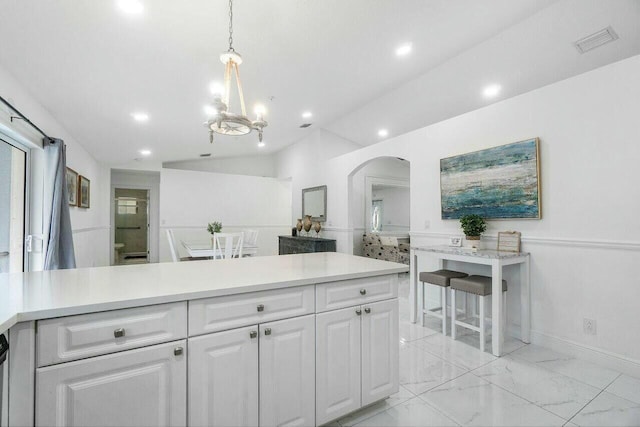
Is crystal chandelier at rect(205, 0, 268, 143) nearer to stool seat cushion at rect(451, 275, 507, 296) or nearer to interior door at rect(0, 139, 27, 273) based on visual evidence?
interior door at rect(0, 139, 27, 273)

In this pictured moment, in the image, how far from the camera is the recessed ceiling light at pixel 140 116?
356 centimetres

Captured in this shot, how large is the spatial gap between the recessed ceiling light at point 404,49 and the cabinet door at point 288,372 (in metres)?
2.95

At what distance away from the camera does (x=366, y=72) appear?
11.7ft

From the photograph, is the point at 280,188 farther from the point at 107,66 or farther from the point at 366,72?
the point at 107,66

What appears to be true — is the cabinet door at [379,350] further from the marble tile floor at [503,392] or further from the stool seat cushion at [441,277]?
the stool seat cushion at [441,277]

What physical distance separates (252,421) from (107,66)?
2.86m

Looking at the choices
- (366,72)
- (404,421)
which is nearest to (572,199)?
(404,421)

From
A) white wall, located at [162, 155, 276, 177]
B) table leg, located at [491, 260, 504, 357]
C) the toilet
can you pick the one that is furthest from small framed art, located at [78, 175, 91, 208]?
table leg, located at [491, 260, 504, 357]

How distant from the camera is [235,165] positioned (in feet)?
25.7

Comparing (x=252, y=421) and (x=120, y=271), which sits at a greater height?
(x=120, y=271)

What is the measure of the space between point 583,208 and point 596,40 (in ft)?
5.82

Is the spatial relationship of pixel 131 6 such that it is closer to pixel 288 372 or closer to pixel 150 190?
pixel 288 372

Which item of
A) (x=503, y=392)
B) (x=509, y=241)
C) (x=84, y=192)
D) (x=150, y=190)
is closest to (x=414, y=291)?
(x=509, y=241)

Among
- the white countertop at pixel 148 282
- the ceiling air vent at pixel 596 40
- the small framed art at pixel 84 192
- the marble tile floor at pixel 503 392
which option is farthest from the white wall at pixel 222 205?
the ceiling air vent at pixel 596 40
